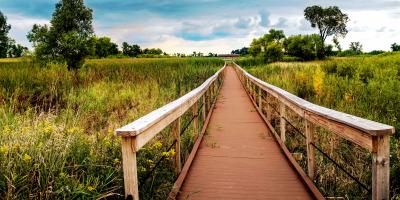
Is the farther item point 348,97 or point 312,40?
point 312,40

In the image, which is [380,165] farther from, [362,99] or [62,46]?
[62,46]

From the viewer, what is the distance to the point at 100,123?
23.4 ft

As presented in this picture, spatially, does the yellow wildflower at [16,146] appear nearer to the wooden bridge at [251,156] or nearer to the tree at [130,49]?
the wooden bridge at [251,156]

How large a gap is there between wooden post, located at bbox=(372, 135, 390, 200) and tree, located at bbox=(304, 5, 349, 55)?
316ft

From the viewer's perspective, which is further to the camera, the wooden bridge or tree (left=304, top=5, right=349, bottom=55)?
tree (left=304, top=5, right=349, bottom=55)

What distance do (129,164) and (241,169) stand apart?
2.45m

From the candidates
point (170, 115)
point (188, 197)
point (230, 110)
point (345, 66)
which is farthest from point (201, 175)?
point (345, 66)

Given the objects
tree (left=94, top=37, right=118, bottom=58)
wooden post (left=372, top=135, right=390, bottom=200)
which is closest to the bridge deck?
wooden post (left=372, top=135, right=390, bottom=200)

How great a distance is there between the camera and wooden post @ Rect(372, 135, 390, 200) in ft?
7.45

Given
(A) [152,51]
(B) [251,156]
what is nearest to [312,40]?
(B) [251,156]

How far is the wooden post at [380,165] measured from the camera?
2.27m

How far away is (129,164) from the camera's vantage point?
2363 millimetres

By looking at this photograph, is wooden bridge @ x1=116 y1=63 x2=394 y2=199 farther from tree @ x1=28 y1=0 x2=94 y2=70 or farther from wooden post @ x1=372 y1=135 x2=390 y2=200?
tree @ x1=28 y1=0 x2=94 y2=70

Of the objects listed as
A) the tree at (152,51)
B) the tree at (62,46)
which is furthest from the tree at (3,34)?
the tree at (152,51)
